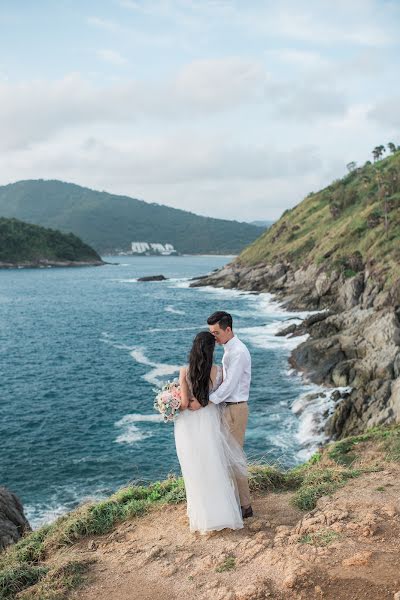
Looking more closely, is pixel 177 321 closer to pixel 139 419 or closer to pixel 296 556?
pixel 139 419

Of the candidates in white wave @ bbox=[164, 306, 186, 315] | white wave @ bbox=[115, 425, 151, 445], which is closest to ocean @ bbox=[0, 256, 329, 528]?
white wave @ bbox=[115, 425, 151, 445]

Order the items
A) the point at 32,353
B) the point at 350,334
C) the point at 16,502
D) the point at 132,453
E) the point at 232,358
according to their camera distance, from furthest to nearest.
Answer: the point at 32,353, the point at 350,334, the point at 132,453, the point at 16,502, the point at 232,358

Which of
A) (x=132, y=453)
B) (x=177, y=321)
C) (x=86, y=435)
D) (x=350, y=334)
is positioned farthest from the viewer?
(x=177, y=321)

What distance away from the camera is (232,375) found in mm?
8461

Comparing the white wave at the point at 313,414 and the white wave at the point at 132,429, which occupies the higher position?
the white wave at the point at 313,414

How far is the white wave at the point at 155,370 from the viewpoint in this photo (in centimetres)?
4083

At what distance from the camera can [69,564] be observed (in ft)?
26.2

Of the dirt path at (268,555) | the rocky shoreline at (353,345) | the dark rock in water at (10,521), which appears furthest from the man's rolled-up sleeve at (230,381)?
the rocky shoreline at (353,345)

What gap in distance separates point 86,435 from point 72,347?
25.4 m

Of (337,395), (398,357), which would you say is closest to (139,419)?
(337,395)

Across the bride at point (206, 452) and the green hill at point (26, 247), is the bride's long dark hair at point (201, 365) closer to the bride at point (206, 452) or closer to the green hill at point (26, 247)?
the bride at point (206, 452)

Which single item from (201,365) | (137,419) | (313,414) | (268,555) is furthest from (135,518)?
(137,419)

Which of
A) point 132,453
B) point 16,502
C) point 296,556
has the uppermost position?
point 296,556

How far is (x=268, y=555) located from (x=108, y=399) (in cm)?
3033
